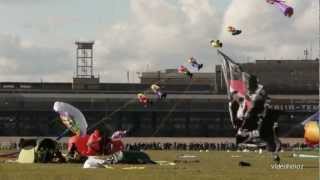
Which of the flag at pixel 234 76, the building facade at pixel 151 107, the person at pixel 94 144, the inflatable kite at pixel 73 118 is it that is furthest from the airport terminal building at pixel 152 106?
the flag at pixel 234 76

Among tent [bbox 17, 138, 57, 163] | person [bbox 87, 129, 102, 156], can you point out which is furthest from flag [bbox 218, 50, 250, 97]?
tent [bbox 17, 138, 57, 163]

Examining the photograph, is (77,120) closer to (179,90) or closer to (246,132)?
(246,132)

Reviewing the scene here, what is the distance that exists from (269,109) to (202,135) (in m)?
117

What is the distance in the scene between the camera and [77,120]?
6141 centimetres

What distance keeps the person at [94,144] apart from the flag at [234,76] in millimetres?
19934

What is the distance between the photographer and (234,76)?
34.7 meters

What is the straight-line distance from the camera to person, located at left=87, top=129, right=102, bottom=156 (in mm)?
54716

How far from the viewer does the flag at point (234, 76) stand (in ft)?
110

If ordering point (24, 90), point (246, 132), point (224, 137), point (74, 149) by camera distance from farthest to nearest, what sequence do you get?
point (24, 90) → point (224, 137) → point (74, 149) → point (246, 132)

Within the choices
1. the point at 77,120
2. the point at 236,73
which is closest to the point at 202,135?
the point at 77,120

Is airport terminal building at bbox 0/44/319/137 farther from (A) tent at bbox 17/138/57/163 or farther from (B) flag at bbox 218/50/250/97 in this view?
(B) flag at bbox 218/50/250/97

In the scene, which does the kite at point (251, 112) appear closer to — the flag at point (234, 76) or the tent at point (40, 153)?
the flag at point (234, 76)

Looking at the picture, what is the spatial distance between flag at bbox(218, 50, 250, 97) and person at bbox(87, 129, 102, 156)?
19.9m

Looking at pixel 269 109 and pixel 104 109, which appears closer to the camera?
pixel 269 109
